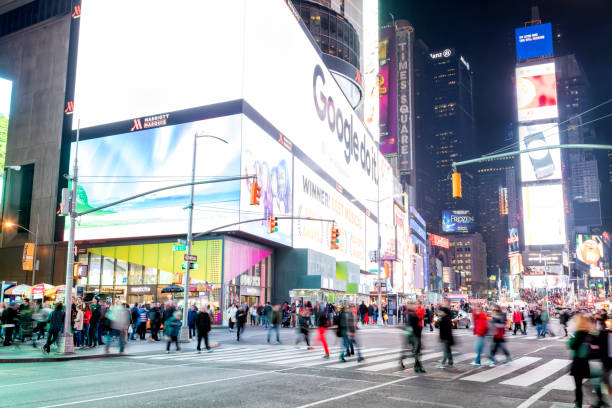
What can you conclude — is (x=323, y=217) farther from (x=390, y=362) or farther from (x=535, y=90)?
(x=535, y=90)

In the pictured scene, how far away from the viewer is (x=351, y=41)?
81438 mm

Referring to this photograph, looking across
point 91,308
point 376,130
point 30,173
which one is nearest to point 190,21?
point 30,173

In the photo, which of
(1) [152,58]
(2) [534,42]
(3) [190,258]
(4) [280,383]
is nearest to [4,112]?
(1) [152,58]

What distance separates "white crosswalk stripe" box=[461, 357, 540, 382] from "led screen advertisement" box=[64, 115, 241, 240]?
2717 cm

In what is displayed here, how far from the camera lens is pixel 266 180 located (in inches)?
1890

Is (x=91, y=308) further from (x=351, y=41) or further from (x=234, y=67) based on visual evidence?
(x=351, y=41)

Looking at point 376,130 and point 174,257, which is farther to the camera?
point 376,130

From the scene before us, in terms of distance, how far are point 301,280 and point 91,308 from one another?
29681 mm

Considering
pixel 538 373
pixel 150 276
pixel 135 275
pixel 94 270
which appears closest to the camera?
pixel 538 373

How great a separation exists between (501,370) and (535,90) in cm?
13687

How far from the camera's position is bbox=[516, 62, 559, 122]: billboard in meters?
136

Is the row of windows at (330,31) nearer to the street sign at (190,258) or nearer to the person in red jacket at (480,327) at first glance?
the street sign at (190,258)

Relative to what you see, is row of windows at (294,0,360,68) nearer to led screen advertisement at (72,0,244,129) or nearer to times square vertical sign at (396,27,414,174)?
led screen advertisement at (72,0,244,129)

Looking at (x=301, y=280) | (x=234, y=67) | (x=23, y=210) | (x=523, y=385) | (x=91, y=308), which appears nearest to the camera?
(x=523, y=385)
